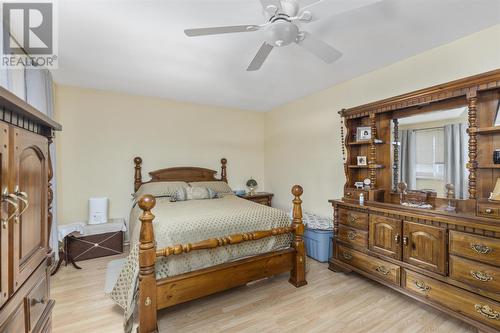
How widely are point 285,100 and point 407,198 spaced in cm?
256

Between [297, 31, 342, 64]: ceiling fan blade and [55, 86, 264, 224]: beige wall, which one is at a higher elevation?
[297, 31, 342, 64]: ceiling fan blade

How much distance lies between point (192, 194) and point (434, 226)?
9.44ft

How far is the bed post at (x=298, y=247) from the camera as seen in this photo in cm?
255

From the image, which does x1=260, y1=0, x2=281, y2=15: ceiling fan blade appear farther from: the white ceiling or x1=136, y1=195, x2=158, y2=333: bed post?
x1=136, y1=195, x2=158, y2=333: bed post

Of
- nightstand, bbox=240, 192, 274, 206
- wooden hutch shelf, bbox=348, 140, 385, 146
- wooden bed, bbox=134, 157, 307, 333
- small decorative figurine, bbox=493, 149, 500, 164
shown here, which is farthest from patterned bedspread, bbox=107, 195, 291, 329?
small decorative figurine, bbox=493, 149, 500, 164

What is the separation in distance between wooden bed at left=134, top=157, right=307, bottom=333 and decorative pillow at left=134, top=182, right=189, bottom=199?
1.64m

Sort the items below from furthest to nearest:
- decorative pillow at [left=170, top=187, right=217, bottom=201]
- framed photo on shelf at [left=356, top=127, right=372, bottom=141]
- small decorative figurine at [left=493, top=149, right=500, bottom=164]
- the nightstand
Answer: the nightstand
decorative pillow at [left=170, top=187, right=217, bottom=201]
framed photo on shelf at [left=356, top=127, right=372, bottom=141]
small decorative figurine at [left=493, top=149, right=500, bottom=164]

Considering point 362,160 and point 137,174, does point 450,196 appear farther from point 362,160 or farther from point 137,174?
point 137,174

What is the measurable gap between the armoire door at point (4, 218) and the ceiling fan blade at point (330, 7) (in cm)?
152

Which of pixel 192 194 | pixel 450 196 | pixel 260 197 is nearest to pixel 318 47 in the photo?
pixel 450 196

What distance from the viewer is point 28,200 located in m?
0.96

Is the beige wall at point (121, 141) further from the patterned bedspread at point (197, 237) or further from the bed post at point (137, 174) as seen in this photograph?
the patterned bedspread at point (197, 237)

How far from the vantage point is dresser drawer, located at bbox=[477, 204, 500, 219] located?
179 centimetres

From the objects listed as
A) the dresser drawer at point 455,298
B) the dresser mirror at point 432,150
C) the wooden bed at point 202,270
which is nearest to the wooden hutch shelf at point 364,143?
the dresser mirror at point 432,150
